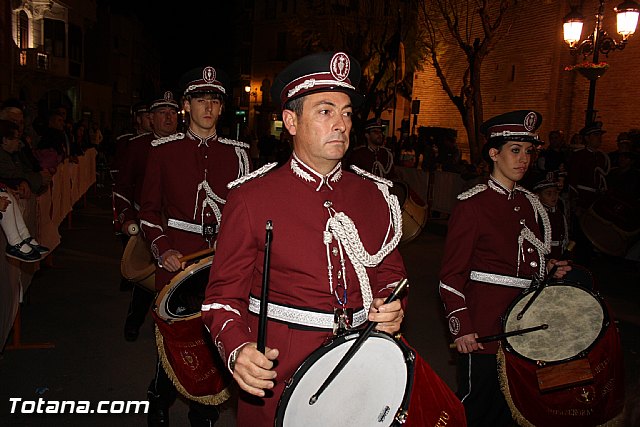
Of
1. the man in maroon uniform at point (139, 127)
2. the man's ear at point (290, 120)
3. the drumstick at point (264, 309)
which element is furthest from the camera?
the man in maroon uniform at point (139, 127)

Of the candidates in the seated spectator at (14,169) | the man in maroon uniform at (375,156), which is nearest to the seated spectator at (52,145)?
the seated spectator at (14,169)

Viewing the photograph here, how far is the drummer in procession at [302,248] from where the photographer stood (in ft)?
8.80

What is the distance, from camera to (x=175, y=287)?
3.86 meters

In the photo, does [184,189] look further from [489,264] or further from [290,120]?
[489,264]

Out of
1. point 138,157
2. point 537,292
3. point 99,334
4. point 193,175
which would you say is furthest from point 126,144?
point 537,292

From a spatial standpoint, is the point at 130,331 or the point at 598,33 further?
the point at 598,33

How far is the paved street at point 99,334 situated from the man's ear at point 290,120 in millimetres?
3007

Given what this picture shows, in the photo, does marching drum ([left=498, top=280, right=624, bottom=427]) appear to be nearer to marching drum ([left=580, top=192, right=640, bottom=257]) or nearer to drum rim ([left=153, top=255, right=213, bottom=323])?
drum rim ([left=153, top=255, right=213, bottom=323])

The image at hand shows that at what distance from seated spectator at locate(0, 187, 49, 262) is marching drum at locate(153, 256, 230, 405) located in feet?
8.66

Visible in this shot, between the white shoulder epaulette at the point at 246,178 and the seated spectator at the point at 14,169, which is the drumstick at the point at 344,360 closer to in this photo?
the white shoulder epaulette at the point at 246,178

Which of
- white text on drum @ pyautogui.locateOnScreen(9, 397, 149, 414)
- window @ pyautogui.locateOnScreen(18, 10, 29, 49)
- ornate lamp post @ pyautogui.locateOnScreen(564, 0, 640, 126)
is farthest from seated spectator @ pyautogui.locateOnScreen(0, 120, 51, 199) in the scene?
window @ pyautogui.locateOnScreen(18, 10, 29, 49)

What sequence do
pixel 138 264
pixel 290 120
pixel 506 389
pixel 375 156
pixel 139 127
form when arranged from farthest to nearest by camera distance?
pixel 375 156
pixel 139 127
pixel 138 264
pixel 506 389
pixel 290 120

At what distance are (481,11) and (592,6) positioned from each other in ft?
17.5

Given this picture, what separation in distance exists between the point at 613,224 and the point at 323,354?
29.9ft
